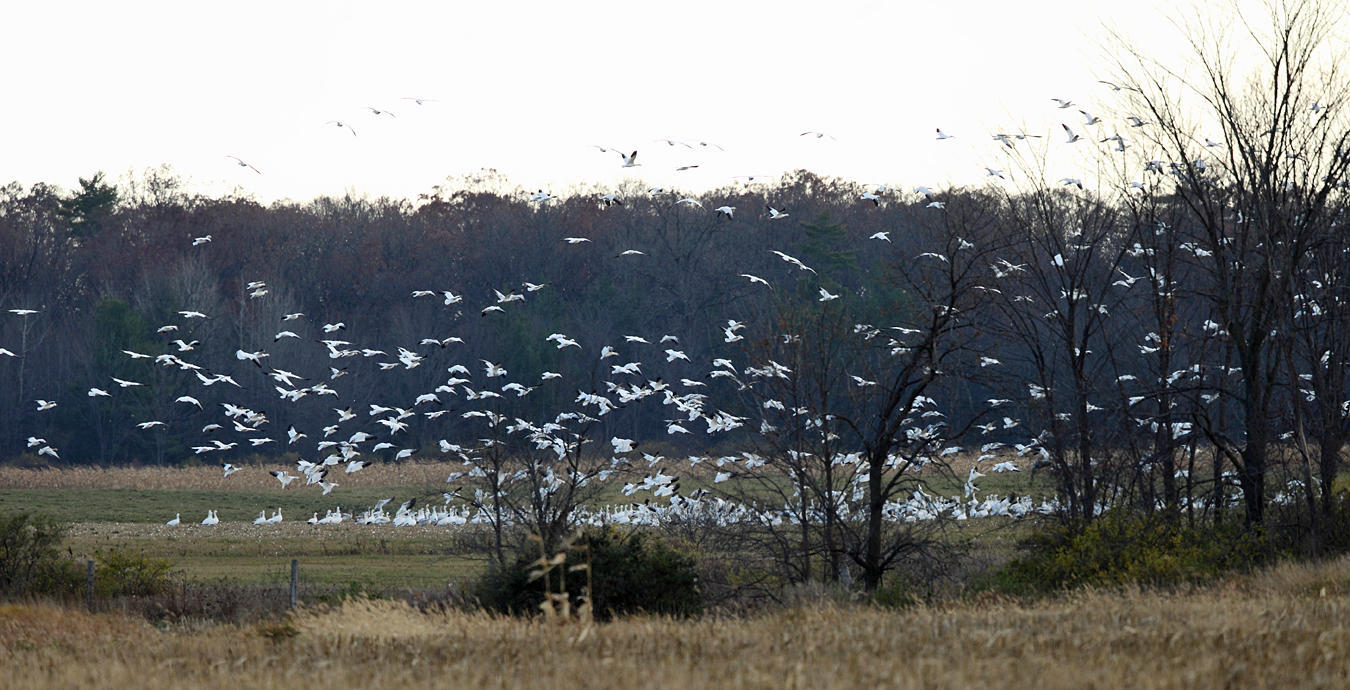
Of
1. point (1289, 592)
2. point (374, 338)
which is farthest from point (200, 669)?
point (374, 338)

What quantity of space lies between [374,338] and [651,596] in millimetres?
58600

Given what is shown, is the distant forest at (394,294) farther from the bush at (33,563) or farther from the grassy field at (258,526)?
the bush at (33,563)

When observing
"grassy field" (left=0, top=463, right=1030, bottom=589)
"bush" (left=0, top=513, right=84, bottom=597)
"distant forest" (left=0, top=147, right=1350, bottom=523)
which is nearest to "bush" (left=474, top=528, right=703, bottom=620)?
"grassy field" (left=0, top=463, right=1030, bottom=589)

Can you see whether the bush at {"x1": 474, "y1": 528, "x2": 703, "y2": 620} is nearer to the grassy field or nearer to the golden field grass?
the golden field grass

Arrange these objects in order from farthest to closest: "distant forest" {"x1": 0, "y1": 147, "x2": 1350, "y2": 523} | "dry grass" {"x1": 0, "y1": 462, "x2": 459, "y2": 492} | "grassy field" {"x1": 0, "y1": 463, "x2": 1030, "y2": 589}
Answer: "distant forest" {"x1": 0, "y1": 147, "x2": 1350, "y2": 523}, "dry grass" {"x1": 0, "y1": 462, "x2": 459, "y2": 492}, "grassy field" {"x1": 0, "y1": 463, "x2": 1030, "y2": 589}

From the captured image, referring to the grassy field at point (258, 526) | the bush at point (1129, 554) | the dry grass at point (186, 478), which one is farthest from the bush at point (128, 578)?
the dry grass at point (186, 478)

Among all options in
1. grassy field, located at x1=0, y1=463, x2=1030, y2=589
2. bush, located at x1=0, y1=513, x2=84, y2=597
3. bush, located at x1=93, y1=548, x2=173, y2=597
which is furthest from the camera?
grassy field, located at x1=0, y1=463, x2=1030, y2=589

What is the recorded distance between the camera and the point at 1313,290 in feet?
87.7

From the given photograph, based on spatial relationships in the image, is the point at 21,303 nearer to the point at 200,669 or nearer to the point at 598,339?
the point at 598,339

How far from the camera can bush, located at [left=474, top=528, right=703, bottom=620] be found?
58.7ft

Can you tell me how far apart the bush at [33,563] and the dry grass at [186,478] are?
2909 cm

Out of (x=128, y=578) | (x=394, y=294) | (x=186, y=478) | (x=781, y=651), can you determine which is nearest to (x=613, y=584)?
(x=781, y=651)

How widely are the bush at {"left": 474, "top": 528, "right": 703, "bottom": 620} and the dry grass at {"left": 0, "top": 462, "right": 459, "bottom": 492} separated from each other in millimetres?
37572

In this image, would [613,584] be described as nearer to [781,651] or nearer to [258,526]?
[781,651]
